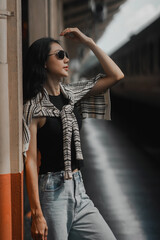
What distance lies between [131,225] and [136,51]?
1116 cm

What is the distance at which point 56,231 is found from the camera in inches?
109

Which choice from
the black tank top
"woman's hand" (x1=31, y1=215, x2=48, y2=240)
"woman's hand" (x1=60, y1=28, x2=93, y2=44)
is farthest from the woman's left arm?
"woman's hand" (x1=31, y1=215, x2=48, y2=240)

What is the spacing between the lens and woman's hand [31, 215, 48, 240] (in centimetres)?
270

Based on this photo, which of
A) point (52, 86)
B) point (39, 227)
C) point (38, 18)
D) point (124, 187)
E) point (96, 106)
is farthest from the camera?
point (124, 187)

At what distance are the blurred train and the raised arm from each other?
6890mm

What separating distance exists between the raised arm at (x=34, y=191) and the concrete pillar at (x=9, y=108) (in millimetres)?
60

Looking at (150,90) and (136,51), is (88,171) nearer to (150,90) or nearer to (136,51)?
(150,90)

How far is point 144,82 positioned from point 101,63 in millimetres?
11553

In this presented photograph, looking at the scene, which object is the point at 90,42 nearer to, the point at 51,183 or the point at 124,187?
the point at 51,183

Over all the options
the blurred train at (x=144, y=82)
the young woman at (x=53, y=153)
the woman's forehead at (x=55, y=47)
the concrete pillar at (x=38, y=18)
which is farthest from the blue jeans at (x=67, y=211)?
the blurred train at (x=144, y=82)

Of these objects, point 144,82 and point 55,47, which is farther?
point 144,82

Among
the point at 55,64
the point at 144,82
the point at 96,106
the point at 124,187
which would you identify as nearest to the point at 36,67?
the point at 55,64

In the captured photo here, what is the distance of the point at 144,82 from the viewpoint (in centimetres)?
1445

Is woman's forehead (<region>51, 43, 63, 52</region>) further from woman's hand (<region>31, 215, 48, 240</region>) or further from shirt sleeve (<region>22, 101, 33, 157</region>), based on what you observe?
woman's hand (<region>31, 215, 48, 240</region>)
